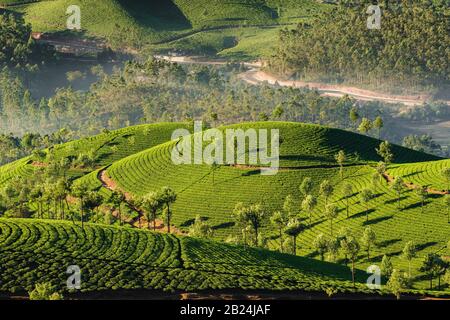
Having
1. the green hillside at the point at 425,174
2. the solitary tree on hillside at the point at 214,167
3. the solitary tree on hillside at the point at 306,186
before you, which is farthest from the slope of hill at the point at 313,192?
the green hillside at the point at 425,174

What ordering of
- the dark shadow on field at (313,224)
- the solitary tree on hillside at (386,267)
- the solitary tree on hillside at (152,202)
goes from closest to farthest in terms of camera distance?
the solitary tree on hillside at (386,267) < the solitary tree on hillside at (152,202) < the dark shadow on field at (313,224)

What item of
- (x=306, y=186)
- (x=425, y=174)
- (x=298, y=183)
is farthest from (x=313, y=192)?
(x=425, y=174)

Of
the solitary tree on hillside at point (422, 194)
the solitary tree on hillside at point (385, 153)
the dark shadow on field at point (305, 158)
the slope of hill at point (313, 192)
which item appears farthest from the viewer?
the dark shadow on field at point (305, 158)

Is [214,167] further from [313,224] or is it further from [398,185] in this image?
[398,185]

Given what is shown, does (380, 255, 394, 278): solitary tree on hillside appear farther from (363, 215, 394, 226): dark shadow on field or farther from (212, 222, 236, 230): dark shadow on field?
(212, 222, 236, 230): dark shadow on field

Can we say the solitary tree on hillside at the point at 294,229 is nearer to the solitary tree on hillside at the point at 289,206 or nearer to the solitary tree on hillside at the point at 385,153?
the solitary tree on hillside at the point at 289,206

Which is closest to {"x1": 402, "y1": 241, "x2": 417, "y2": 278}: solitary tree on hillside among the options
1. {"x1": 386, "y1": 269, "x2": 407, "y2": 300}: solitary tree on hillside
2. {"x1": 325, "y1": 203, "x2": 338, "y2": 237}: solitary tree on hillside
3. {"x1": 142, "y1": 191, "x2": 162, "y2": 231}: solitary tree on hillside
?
{"x1": 325, "y1": 203, "x2": 338, "y2": 237}: solitary tree on hillside

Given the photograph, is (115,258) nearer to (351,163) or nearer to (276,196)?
(276,196)

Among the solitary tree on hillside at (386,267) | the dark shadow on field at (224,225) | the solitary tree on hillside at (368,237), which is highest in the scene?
the dark shadow on field at (224,225)
